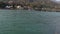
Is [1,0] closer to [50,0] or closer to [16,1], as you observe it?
[16,1]

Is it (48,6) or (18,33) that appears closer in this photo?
(18,33)

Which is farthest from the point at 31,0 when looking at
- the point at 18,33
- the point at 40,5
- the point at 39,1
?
the point at 18,33

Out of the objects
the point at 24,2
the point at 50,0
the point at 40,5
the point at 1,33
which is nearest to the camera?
the point at 1,33

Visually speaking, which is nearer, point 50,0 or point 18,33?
point 18,33

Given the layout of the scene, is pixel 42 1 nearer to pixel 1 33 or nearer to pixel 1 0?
pixel 1 0

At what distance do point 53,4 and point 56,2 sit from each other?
668mm

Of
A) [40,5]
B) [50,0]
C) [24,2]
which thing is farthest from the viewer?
[50,0]

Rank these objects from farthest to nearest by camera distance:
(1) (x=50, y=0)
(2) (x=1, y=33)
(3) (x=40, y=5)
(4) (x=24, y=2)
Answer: (1) (x=50, y=0) → (4) (x=24, y=2) → (3) (x=40, y=5) → (2) (x=1, y=33)

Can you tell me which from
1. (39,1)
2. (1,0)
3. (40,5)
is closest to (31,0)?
(39,1)

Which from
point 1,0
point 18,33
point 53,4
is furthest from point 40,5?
point 18,33

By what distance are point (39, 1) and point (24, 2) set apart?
2647 millimetres

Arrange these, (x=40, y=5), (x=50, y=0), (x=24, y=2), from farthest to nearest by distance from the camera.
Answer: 1. (x=50, y=0)
2. (x=24, y=2)
3. (x=40, y=5)

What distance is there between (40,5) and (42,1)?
102 inches

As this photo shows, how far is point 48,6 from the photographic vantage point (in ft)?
90.4
